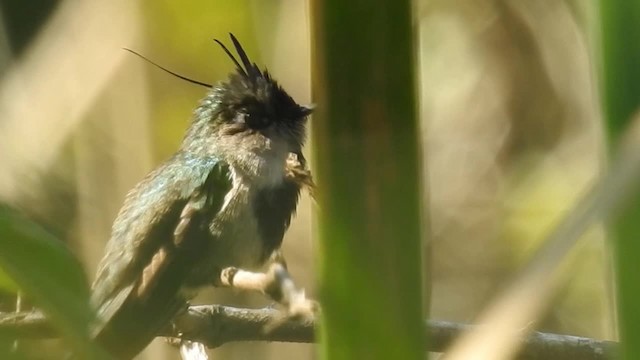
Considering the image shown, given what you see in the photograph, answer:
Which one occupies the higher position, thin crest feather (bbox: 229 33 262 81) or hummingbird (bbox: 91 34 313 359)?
thin crest feather (bbox: 229 33 262 81)

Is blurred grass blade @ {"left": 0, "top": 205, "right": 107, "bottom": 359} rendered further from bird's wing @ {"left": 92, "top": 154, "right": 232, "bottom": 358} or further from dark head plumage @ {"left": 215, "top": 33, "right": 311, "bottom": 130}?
dark head plumage @ {"left": 215, "top": 33, "right": 311, "bottom": 130}

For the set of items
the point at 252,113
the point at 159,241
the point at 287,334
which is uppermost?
the point at 252,113

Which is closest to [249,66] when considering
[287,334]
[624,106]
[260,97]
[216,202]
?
[260,97]

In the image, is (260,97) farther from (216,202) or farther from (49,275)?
(49,275)

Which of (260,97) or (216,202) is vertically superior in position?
(260,97)

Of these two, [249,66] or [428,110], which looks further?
[428,110]

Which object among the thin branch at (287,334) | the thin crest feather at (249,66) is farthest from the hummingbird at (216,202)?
the thin branch at (287,334)

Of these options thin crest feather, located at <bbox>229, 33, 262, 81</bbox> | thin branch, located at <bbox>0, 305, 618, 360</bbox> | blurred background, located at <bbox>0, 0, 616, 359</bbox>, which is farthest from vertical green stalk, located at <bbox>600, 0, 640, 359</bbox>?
blurred background, located at <bbox>0, 0, 616, 359</bbox>

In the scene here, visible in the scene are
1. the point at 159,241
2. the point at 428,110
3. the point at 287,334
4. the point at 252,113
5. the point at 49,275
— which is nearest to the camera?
the point at 49,275

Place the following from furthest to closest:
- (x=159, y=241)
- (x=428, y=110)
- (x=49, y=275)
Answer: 1. (x=428, y=110)
2. (x=159, y=241)
3. (x=49, y=275)
